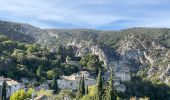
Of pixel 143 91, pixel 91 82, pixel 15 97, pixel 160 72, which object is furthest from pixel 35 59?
pixel 160 72

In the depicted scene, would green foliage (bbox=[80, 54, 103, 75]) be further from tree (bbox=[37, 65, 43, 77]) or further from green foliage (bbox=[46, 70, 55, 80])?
tree (bbox=[37, 65, 43, 77])

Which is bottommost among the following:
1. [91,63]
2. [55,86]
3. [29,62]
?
[55,86]

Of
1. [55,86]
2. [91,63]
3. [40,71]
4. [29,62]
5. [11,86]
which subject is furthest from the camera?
[91,63]

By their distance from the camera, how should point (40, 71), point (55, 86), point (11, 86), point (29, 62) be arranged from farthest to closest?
point (29, 62) → point (40, 71) → point (55, 86) → point (11, 86)

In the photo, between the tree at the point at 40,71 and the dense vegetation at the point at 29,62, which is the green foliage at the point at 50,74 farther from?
the tree at the point at 40,71

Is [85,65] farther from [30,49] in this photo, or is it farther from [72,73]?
[30,49]

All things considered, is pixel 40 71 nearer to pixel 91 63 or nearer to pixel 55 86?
pixel 55 86

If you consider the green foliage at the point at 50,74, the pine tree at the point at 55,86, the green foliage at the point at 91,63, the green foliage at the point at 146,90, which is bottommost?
the green foliage at the point at 146,90

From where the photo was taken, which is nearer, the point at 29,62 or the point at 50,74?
the point at 50,74

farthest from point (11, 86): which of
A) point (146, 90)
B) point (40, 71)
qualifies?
point (146, 90)

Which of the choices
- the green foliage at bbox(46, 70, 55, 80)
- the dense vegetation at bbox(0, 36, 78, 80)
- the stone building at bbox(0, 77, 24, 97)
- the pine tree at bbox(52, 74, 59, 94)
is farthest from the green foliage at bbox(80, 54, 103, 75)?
the stone building at bbox(0, 77, 24, 97)

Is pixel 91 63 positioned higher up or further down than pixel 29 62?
further down

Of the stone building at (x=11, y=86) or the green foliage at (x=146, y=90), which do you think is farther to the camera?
the green foliage at (x=146, y=90)

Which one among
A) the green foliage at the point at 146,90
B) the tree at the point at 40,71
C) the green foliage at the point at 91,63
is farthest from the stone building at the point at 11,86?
the green foliage at the point at 91,63
